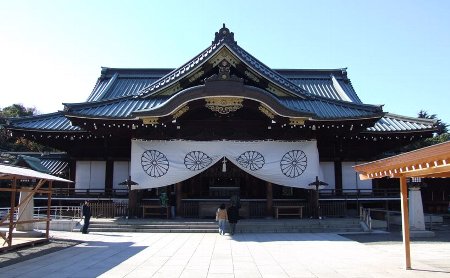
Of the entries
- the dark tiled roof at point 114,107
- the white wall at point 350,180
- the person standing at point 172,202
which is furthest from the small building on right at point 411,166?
the dark tiled roof at point 114,107

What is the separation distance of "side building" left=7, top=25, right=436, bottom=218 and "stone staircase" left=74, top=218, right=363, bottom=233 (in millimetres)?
1668

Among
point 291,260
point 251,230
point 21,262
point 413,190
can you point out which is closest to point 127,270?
point 21,262

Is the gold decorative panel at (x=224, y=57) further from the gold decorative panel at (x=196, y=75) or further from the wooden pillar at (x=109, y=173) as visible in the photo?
the wooden pillar at (x=109, y=173)

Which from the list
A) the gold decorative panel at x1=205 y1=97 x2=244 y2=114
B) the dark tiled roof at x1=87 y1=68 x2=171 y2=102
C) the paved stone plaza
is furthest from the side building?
the dark tiled roof at x1=87 y1=68 x2=171 y2=102

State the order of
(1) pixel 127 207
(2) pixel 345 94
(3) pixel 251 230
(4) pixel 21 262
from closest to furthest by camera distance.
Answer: (4) pixel 21 262, (3) pixel 251 230, (1) pixel 127 207, (2) pixel 345 94

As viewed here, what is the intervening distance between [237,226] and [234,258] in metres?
5.77

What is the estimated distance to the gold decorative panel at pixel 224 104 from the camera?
17016mm

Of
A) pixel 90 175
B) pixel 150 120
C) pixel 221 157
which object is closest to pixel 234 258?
pixel 221 157

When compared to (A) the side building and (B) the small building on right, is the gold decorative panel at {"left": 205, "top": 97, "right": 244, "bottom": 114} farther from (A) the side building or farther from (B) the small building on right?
(B) the small building on right

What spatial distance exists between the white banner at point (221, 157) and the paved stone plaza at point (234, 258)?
3.70 meters

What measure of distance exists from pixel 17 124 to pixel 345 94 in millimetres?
17751

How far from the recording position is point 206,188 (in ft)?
65.8

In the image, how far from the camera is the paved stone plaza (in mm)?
8539

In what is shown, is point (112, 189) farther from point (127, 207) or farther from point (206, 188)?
point (206, 188)
